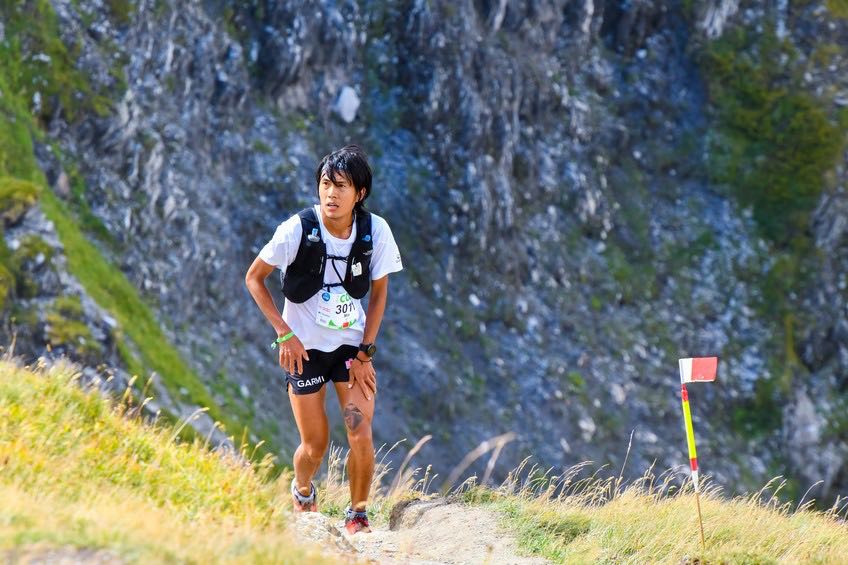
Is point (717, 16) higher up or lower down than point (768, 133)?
higher up

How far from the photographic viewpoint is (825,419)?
44469 mm

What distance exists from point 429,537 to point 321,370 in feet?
6.49

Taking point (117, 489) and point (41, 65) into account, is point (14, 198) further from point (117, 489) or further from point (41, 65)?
point (117, 489)

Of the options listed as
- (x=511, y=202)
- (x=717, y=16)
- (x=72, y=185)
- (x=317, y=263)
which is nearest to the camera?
(x=317, y=263)

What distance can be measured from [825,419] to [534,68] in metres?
21.0

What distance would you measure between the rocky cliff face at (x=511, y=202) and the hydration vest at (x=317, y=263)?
22.7m

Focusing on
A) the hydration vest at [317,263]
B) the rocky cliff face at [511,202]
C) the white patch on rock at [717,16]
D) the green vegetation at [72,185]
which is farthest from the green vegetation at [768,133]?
the hydration vest at [317,263]

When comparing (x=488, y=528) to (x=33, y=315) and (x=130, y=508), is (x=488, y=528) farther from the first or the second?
(x=33, y=315)

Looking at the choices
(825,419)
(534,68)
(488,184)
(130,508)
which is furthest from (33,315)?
(825,419)

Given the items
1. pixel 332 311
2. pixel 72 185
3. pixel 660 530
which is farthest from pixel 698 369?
pixel 72 185

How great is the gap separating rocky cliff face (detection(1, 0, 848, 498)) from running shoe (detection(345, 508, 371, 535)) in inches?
870

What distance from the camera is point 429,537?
9.22m

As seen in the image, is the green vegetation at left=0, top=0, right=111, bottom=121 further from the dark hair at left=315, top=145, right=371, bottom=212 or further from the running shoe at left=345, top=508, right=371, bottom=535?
the running shoe at left=345, top=508, right=371, bottom=535

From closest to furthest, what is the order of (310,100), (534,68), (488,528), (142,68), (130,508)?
(130,508)
(488,528)
(142,68)
(310,100)
(534,68)
